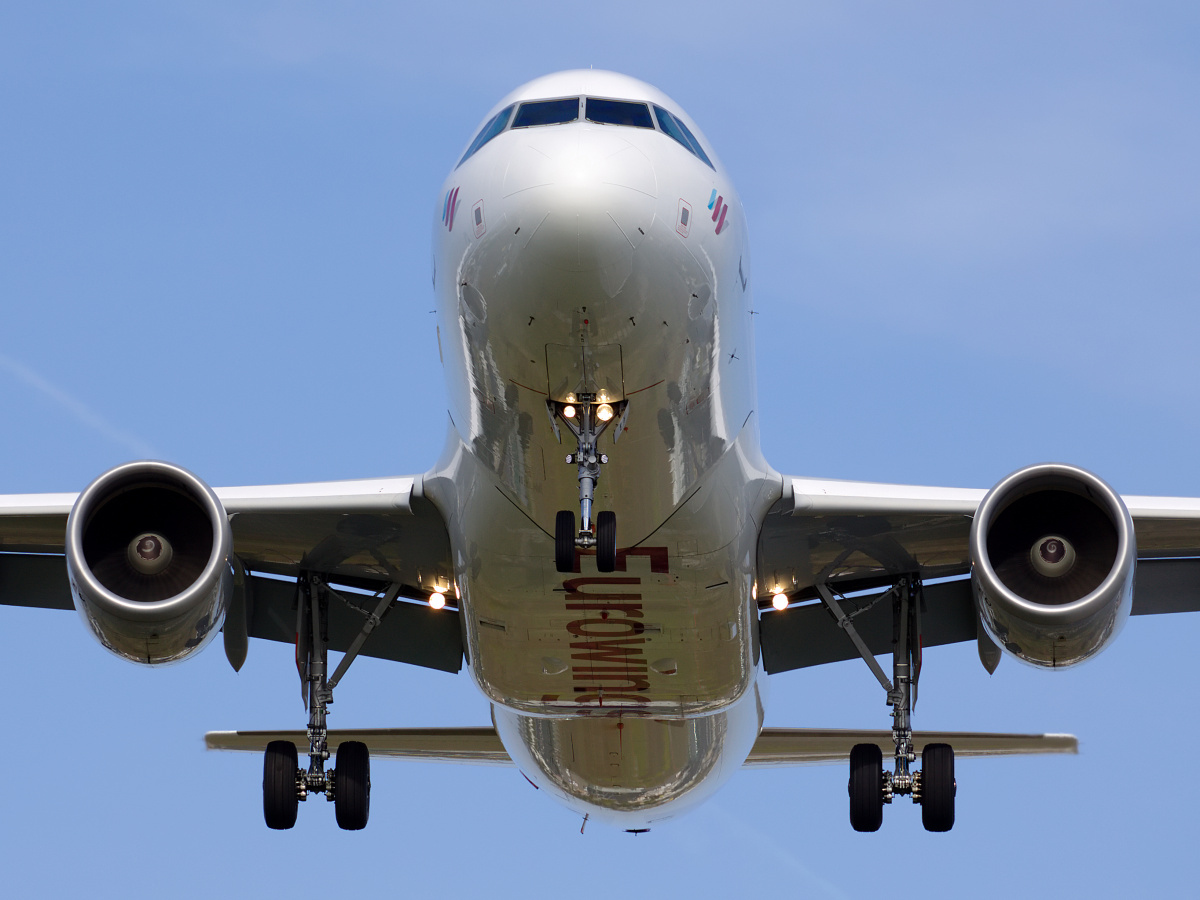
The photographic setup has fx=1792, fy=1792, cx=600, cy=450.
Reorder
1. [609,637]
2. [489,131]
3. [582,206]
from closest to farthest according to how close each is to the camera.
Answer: [582,206] → [489,131] → [609,637]

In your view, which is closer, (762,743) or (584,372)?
(584,372)

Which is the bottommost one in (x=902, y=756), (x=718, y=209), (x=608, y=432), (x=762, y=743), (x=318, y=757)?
(x=762, y=743)

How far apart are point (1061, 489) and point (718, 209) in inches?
157

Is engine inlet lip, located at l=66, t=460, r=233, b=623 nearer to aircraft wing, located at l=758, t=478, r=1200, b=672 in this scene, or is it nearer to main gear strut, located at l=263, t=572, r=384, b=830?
main gear strut, located at l=263, t=572, r=384, b=830

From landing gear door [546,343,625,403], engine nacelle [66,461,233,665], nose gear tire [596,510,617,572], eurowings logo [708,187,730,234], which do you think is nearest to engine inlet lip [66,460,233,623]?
engine nacelle [66,461,233,665]

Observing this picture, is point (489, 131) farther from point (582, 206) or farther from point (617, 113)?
point (582, 206)

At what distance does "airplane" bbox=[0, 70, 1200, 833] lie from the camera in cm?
1212

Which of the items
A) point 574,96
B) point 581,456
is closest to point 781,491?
point 581,456

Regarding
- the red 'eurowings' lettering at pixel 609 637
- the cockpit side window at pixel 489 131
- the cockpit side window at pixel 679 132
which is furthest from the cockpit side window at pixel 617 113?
the red 'eurowings' lettering at pixel 609 637

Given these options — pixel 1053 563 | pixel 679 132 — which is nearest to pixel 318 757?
pixel 1053 563

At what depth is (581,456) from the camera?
1275cm

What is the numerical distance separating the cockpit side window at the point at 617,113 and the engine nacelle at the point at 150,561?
4526 millimetres

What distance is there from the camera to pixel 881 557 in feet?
56.3

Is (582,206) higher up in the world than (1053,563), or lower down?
higher up
